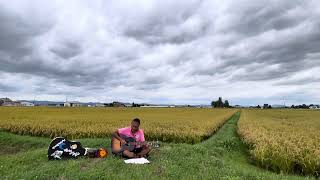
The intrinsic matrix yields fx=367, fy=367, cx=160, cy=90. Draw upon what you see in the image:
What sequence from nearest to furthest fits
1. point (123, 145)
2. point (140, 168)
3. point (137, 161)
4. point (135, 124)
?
1. point (140, 168)
2. point (137, 161)
3. point (123, 145)
4. point (135, 124)

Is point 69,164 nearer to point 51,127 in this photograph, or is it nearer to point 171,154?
point 171,154

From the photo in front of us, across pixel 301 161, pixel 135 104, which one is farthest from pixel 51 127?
pixel 135 104

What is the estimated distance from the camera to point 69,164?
10.6 meters

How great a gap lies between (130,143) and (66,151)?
2.12 meters

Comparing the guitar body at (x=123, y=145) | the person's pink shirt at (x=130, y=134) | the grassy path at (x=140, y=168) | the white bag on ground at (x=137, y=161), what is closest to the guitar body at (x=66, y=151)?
the grassy path at (x=140, y=168)

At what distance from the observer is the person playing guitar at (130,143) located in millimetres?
12179

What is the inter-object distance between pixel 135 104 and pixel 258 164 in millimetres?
160391

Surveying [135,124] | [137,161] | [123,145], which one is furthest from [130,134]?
[137,161]

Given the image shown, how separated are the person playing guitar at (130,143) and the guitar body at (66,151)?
0.60 meters

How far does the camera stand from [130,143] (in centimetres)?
1246

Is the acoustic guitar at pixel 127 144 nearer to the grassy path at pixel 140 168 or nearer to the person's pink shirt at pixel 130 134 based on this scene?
the person's pink shirt at pixel 130 134

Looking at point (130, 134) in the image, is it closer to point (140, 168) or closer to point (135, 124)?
point (135, 124)

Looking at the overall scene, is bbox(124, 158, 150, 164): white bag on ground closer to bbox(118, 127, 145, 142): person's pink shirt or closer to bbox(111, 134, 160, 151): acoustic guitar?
bbox(111, 134, 160, 151): acoustic guitar

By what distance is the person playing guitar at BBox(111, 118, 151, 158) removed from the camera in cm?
1218
